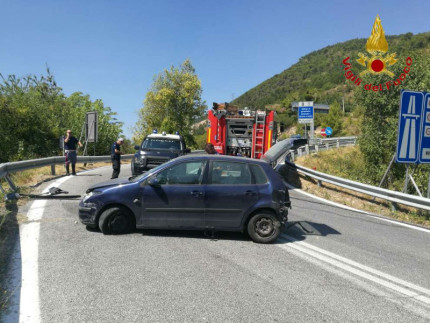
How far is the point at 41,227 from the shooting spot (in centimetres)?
591

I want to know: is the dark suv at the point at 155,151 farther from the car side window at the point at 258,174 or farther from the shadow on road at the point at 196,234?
the car side window at the point at 258,174

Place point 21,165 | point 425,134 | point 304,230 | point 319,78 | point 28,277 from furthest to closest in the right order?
point 319,78, point 425,134, point 21,165, point 304,230, point 28,277

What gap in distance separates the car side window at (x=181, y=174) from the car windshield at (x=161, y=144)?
26.1ft

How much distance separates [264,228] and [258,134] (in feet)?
33.0

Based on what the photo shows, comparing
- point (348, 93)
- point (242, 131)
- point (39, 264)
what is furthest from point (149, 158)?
point (348, 93)

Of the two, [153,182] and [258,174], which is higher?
[258,174]

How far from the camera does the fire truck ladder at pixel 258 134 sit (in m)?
15.5

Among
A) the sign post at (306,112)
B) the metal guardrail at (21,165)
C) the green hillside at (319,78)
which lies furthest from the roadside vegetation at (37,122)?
the green hillside at (319,78)

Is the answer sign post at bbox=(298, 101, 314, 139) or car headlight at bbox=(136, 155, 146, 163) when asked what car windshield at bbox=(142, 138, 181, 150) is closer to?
car headlight at bbox=(136, 155, 146, 163)

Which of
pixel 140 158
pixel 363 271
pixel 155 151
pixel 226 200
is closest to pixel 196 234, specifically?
pixel 226 200

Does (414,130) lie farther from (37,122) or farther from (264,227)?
(37,122)

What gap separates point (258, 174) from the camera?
6070 millimetres

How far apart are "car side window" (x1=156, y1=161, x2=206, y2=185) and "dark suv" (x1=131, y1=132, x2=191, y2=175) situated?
6.60 metres

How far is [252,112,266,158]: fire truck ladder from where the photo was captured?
15.5 m
